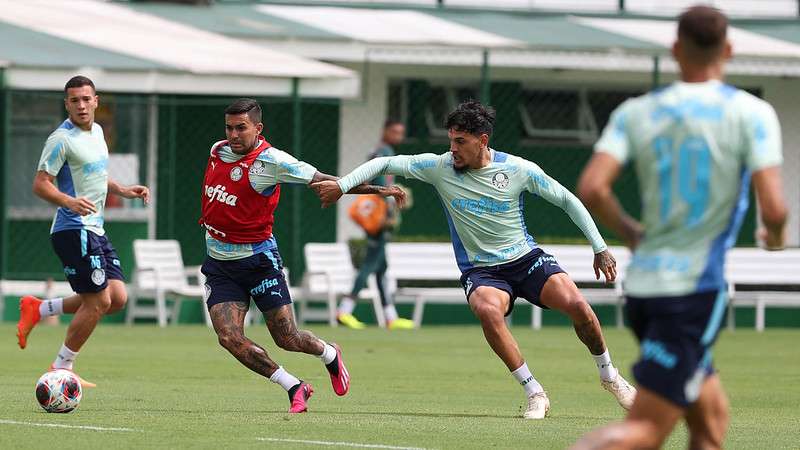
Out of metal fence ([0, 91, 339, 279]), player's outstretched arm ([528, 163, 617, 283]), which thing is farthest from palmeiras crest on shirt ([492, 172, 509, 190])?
metal fence ([0, 91, 339, 279])

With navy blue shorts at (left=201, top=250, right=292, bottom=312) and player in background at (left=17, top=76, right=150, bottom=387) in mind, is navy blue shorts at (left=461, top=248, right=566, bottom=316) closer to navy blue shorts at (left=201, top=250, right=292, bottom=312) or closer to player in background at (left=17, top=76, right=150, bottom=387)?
navy blue shorts at (left=201, top=250, right=292, bottom=312)

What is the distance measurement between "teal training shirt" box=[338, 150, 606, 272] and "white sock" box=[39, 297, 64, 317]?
3.40m

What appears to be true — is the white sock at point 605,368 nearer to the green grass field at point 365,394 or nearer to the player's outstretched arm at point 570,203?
the green grass field at point 365,394

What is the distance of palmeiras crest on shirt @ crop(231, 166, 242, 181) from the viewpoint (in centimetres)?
1091

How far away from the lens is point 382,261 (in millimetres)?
20781

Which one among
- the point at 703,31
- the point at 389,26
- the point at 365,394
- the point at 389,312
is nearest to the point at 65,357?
the point at 365,394

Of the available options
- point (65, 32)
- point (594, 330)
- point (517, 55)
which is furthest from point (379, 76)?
point (594, 330)

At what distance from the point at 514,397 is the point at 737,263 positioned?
11039 mm

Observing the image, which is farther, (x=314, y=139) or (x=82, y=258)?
(x=314, y=139)

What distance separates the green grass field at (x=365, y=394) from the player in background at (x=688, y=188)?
314cm

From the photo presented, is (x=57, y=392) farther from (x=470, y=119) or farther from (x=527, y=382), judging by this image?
(x=470, y=119)

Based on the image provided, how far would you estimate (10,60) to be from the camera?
66.0 ft

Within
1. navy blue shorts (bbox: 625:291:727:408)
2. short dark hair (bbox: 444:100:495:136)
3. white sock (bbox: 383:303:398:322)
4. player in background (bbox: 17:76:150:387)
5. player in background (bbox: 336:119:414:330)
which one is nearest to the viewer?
navy blue shorts (bbox: 625:291:727:408)

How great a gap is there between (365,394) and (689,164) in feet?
22.6
